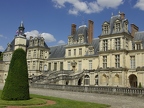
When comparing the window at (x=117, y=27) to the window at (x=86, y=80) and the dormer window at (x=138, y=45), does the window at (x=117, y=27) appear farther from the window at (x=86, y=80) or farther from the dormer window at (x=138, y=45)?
the window at (x=86, y=80)

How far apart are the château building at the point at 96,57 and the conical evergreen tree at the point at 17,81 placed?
15.2 meters

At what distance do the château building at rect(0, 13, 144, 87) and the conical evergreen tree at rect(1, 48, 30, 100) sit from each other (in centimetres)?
1517

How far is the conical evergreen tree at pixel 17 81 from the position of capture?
10.5 metres

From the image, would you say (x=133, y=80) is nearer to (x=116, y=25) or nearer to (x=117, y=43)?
(x=117, y=43)

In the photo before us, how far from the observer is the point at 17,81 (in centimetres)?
1081

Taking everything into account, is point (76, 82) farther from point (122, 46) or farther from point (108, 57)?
point (122, 46)

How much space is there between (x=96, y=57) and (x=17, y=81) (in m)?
21.4

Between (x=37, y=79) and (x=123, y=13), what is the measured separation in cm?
1621

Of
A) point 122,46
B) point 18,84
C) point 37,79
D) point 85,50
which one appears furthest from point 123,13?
point 18,84

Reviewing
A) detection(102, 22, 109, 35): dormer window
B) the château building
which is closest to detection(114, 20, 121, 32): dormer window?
the château building

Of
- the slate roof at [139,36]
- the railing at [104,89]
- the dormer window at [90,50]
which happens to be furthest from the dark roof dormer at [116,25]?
the railing at [104,89]

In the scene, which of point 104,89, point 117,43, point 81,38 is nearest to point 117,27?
point 117,43

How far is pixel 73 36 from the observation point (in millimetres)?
35562

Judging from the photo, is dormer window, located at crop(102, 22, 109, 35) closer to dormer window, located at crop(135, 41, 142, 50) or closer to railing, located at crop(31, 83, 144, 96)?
dormer window, located at crop(135, 41, 142, 50)
